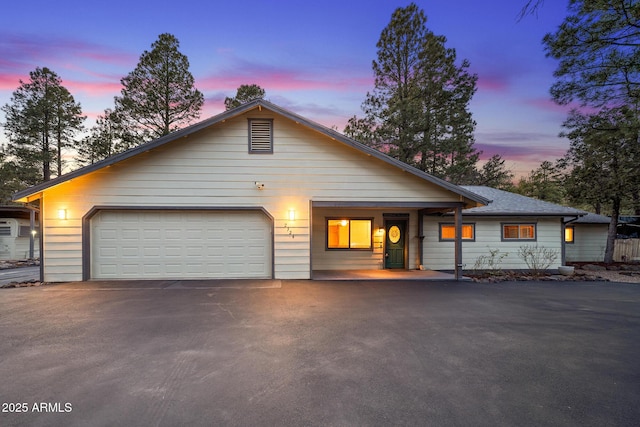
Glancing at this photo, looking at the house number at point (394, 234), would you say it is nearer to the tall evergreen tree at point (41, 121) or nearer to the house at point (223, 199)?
the house at point (223, 199)

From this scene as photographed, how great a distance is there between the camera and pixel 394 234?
37.9ft

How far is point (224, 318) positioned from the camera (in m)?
5.30

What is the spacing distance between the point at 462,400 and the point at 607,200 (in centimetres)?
1641

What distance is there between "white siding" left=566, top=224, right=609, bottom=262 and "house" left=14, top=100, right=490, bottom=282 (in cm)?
1021

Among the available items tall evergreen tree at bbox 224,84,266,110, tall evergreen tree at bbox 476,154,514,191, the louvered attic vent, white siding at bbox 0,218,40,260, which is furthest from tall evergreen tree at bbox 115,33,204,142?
tall evergreen tree at bbox 476,154,514,191

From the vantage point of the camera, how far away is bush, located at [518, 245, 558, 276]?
1159 centimetres

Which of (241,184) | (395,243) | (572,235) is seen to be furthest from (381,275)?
(572,235)

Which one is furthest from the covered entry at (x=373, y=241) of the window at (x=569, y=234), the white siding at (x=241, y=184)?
the window at (x=569, y=234)

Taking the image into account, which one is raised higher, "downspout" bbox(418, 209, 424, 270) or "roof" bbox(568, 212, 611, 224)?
"roof" bbox(568, 212, 611, 224)

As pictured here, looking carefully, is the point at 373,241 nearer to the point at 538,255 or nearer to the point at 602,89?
the point at 538,255

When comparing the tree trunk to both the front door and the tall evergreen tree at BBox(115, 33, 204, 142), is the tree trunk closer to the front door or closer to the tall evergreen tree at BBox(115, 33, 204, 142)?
the front door

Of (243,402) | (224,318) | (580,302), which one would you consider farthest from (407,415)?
(580,302)

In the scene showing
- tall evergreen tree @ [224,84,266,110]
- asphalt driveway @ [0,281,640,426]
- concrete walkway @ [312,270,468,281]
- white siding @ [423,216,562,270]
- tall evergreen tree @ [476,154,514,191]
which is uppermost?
tall evergreen tree @ [224,84,266,110]

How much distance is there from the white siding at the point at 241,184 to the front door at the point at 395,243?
242cm
